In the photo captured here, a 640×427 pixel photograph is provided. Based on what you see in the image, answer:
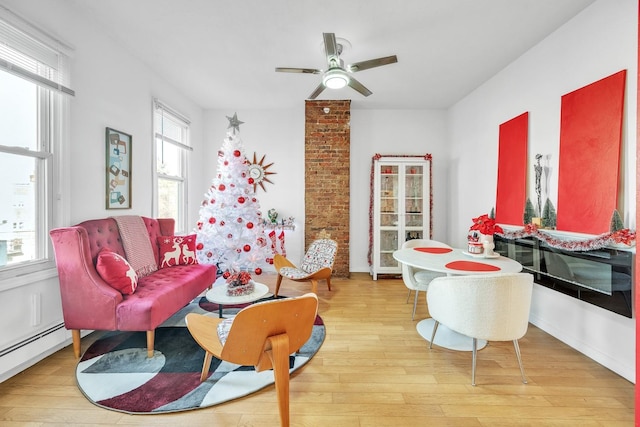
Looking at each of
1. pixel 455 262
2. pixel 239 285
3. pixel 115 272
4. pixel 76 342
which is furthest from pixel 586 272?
pixel 76 342

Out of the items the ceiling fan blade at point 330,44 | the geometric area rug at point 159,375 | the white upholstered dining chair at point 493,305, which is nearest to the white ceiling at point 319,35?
the ceiling fan blade at point 330,44

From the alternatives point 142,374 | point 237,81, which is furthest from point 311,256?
point 237,81

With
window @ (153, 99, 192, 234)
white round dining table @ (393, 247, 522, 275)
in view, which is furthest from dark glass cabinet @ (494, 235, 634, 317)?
window @ (153, 99, 192, 234)

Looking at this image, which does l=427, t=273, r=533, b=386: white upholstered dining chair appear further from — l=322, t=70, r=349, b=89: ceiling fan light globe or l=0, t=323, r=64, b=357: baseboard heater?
l=0, t=323, r=64, b=357: baseboard heater

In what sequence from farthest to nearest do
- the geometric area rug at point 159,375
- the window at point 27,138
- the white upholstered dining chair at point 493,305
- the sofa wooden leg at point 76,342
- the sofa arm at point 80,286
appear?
the sofa wooden leg at point 76,342, the sofa arm at point 80,286, the window at point 27,138, the white upholstered dining chair at point 493,305, the geometric area rug at point 159,375

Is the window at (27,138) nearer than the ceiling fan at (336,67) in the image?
Yes

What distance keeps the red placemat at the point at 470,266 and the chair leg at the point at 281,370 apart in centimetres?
150

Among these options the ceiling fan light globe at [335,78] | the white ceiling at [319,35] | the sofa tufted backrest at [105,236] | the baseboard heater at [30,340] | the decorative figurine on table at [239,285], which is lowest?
the baseboard heater at [30,340]

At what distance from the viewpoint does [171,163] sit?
402cm

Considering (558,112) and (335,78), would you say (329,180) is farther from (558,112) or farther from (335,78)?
(558,112)

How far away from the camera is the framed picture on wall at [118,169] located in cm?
271

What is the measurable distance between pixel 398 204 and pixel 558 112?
2246 millimetres

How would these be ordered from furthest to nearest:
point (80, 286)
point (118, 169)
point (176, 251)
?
point (176, 251) < point (118, 169) < point (80, 286)

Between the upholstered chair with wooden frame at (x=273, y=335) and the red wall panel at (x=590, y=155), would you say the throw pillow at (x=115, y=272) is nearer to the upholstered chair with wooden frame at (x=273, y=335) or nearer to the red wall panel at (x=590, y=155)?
the upholstered chair with wooden frame at (x=273, y=335)
